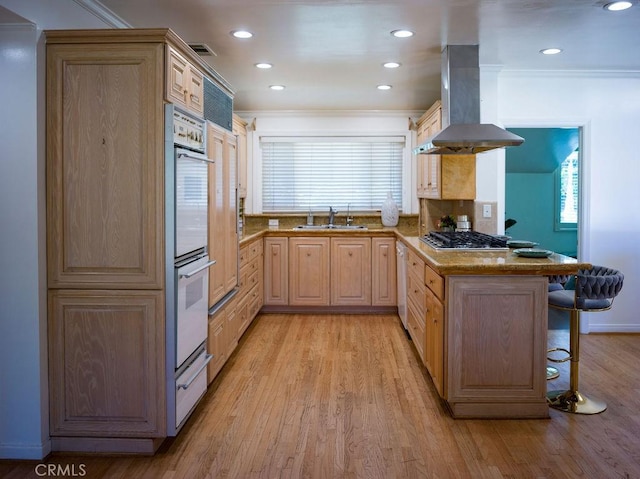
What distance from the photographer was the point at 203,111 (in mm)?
3242

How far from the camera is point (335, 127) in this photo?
6.56 metres

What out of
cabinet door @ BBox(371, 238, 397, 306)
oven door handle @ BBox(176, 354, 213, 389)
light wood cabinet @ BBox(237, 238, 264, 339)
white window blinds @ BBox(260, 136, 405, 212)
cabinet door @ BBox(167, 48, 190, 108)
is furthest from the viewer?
white window blinds @ BBox(260, 136, 405, 212)

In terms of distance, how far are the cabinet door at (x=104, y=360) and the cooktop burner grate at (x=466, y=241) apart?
2065 millimetres

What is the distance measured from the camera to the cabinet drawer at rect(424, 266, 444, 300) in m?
3.11

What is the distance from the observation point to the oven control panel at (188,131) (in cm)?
266

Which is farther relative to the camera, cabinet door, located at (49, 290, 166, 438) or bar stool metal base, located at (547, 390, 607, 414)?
bar stool metal base, located at (547, 390, 607, 414)

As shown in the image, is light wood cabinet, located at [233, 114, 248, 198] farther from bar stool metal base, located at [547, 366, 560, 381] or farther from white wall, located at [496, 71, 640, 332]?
bar stool metal base, located at [547, 366, 560, 381]

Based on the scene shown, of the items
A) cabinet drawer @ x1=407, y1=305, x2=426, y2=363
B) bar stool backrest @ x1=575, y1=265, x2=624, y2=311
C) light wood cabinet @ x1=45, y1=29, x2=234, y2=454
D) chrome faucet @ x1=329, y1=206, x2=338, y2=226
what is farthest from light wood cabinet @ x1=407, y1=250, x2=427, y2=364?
chrome faucet @ x1=329, y1=206, x2=338, y2=226

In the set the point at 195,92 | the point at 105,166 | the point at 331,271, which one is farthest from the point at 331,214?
the point at 105,166

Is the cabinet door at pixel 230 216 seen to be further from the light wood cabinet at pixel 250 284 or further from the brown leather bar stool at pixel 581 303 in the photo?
the brown leather bar stool at pixel 581 303

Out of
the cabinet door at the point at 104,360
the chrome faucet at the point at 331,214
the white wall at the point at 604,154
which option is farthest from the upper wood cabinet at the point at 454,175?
the cabinet door at the point at 104,360

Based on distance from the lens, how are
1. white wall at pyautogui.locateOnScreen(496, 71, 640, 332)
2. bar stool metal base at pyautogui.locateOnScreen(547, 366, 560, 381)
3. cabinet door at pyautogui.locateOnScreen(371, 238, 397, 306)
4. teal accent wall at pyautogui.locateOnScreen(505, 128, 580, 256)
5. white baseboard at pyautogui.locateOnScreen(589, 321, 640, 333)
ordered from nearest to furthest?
bar stool metal base at pyautogui.locateOnScreen(547, 366, 560, 381) < white wall at pyautogui.locateOnScreen(496, 71, 640, 332) < white baseboard at pyautogui.locateOnScreen(589, 321, 640, 333) < cabinet door at pyautogui.locateOnScreen(371, 238, 397, 306) < teal accent wall at pyautogui.locateOnScreen(505, 128, 580, 256)

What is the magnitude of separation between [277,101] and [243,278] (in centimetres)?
219

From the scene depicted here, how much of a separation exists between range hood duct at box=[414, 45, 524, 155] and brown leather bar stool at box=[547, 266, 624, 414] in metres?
1.12
